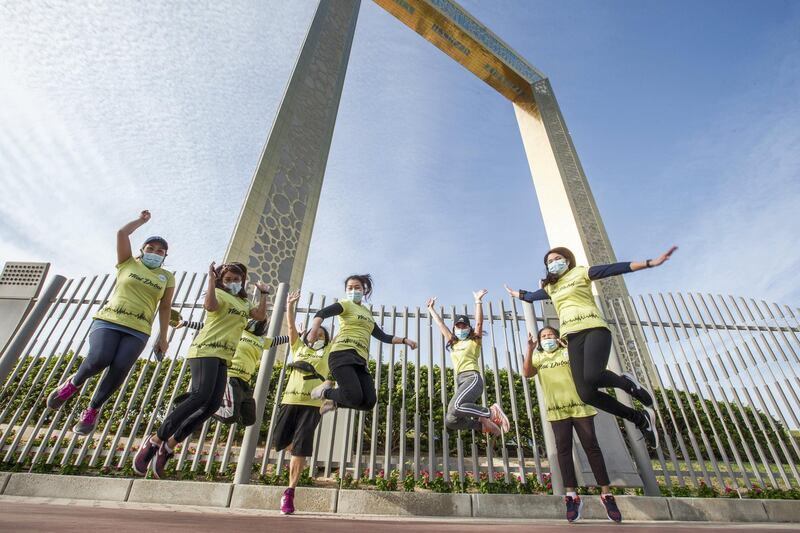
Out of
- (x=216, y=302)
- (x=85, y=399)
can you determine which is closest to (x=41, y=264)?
(x=85, y=399)

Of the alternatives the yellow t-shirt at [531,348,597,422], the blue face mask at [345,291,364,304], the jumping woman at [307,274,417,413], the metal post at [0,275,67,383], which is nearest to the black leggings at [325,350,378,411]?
the jumping woman at [307,274,417,413]

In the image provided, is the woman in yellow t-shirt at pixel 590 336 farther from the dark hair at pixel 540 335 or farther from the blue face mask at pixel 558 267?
the dark hair at pixel 540 335

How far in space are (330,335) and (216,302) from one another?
1.67m

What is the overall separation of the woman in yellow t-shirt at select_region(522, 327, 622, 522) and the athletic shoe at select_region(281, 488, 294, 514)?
2498mm

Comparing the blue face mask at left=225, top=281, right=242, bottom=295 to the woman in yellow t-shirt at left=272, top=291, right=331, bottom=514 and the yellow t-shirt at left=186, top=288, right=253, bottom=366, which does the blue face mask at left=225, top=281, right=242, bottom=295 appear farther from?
the woman in yellow t-shirt at left=272, top=291, right=331, bottom=514

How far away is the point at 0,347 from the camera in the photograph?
4824 millimetres

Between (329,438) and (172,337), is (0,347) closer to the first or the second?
(172,337)

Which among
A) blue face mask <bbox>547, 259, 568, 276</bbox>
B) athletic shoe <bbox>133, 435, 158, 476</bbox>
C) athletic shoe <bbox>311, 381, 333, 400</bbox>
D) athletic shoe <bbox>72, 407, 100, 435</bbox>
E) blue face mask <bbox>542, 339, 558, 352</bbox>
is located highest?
blue face mask <bbox>547, 259, 568, 276</bbox>

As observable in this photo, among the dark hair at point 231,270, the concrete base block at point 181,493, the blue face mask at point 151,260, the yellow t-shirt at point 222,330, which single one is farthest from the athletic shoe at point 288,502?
the blue face mask at point 151,260

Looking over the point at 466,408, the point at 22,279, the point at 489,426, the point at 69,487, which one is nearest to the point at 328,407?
the point at 466,408

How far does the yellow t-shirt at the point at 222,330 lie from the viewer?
10.8 feet

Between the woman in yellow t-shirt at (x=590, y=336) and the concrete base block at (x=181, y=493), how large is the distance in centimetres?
348

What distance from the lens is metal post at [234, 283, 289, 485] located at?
3.85m

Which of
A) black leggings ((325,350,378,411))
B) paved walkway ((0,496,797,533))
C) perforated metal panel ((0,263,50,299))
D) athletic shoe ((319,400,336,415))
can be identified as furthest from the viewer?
perforated metal panel ((0,263,50,299))
